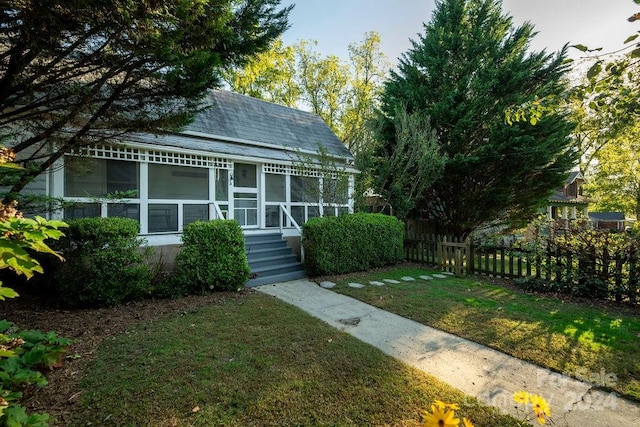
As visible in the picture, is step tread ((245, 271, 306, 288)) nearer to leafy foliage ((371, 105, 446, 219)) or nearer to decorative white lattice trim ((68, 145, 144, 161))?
decorative white lattice trim ((68, 145, 144, 161))

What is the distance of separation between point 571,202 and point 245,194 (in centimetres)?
2658

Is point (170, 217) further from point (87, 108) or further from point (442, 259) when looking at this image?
point (442, 259)

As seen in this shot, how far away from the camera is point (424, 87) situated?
40.7ft

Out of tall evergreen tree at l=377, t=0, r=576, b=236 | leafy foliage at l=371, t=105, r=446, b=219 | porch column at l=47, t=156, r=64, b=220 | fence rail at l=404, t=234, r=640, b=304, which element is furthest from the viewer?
tall evergreen tree at l=377, t=0, r=576, b=236

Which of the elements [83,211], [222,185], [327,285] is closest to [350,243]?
[327,285]

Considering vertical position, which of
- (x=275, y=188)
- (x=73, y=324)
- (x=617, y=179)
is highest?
(x=617, y=179)

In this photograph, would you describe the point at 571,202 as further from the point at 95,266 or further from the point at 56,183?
the point at 56,183

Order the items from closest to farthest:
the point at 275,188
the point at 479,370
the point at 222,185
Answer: the point at 479,370, the point at 222,185, the point at 275,188

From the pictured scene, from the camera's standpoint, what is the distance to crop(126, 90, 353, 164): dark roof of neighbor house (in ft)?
30.1

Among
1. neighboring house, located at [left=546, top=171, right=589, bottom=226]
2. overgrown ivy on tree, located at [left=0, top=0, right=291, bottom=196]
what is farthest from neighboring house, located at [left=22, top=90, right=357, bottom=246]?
neighboring house, located at [left=546, top=171, right=589, bottom=226]

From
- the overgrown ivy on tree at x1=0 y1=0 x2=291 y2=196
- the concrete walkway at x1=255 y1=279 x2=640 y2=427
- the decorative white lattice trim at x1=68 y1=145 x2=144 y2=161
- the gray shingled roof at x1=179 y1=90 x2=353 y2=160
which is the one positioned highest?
the gray shingled roof at x1=179 y1=90 x2=353 y2=160

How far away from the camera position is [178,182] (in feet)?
29.8

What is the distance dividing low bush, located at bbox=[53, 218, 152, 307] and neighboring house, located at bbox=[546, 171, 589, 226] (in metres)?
27.3

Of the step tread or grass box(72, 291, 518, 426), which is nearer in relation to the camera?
grass box(72, 291, 518, 426)
